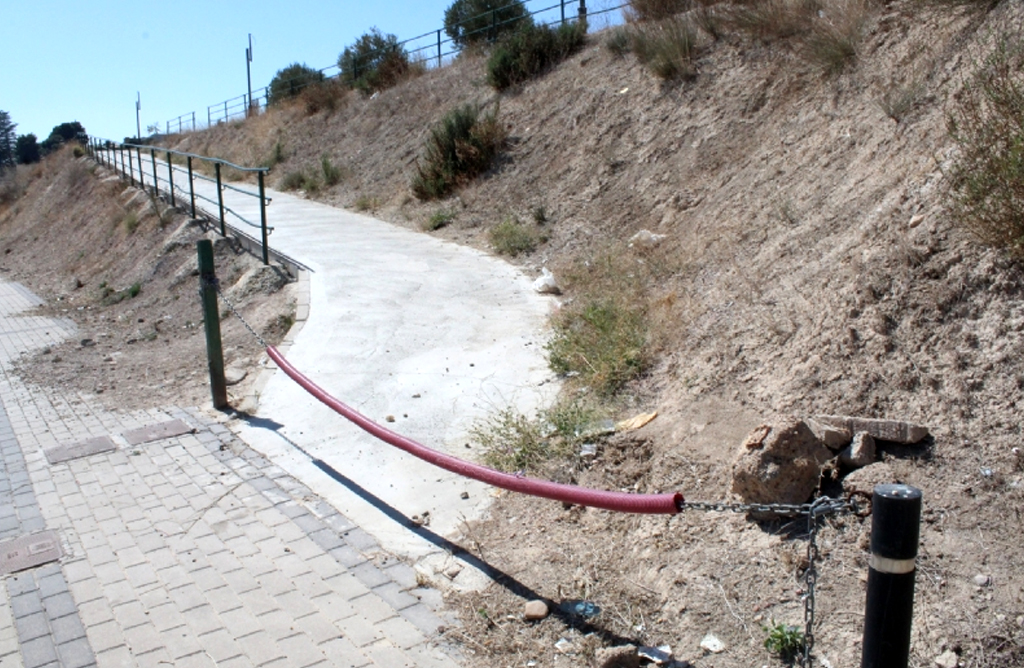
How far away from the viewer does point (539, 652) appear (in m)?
3.92

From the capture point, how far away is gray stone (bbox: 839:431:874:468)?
4316mm

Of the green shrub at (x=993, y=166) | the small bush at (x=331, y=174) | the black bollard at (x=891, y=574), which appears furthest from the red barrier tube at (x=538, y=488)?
the small bush at (x=331, y=174)

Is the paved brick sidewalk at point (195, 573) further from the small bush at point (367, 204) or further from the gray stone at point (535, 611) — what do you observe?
the small bush at point (367, 204)

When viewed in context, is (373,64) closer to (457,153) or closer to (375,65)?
(375,65)

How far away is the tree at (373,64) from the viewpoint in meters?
26.5

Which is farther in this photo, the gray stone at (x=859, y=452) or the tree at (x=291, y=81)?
the tree at (x=291, y=81)

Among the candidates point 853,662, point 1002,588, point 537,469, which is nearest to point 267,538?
point 537,469

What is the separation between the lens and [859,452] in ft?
14.1

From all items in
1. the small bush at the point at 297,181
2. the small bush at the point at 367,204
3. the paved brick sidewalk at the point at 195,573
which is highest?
the small bush at the point at 297,181

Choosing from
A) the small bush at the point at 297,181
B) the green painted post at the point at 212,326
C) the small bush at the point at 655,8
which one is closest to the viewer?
the green painted post at the point at 212,326

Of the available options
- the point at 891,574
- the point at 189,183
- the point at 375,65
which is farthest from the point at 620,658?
the point at 375,65

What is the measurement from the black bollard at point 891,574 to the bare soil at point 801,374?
840 mm

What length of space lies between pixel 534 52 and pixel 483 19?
12.9 meters

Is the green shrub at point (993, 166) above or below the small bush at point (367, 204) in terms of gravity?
above
